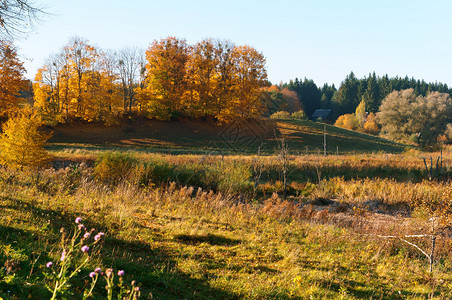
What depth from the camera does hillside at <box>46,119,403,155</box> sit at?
34.9 metres

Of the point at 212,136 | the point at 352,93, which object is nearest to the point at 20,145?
the point at 212,136

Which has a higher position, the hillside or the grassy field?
the hillside

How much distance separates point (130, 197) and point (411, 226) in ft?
27.9

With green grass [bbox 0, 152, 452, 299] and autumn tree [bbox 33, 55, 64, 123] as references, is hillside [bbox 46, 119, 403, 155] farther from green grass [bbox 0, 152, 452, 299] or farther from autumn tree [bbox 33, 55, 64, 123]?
green grass [bbox 0, 152, 452, 299]

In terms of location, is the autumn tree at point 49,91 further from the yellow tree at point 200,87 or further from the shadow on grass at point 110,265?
the shadow on grass at point 110,265

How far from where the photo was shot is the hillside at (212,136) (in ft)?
115

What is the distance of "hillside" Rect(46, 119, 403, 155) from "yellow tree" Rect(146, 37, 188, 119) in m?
2.49

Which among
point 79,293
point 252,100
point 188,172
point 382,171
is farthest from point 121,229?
point 252,100

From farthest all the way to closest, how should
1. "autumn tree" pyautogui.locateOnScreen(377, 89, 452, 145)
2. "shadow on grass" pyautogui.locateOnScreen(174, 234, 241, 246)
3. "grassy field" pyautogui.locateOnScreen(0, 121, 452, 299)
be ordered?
"autumn tree" pyautogui.locateOnScreen(377, 89, 452, 145) → "shadow on grass" pyautogui.locateOnScreen(174, 234, 241, 246) → "grassy field" pyautogui.locateOnScreen(0, 121, 452, 299)

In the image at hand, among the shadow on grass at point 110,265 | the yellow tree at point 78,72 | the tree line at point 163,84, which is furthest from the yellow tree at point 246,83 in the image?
the shadow on grass at point 110,265

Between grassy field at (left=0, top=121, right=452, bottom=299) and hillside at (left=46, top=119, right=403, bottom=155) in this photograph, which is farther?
hillside at (left=46, top=119, right=403, bottom=155)

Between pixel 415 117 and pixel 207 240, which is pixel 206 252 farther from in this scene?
pixel 415 117

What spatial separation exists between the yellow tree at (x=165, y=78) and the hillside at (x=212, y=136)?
2.49 m

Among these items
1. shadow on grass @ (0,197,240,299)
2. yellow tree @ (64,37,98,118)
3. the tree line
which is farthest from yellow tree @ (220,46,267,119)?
shadow on grass @ (0,197,240,299)
